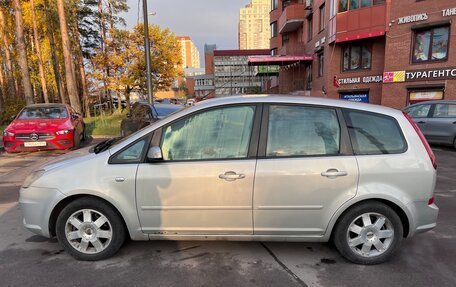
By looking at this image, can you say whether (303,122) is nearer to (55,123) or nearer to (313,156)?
(313,156)

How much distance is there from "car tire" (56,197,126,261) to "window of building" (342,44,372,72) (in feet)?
64.8

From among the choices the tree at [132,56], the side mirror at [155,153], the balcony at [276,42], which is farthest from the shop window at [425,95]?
the balcony at [276,42]

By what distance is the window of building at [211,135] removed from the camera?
3.44 metres

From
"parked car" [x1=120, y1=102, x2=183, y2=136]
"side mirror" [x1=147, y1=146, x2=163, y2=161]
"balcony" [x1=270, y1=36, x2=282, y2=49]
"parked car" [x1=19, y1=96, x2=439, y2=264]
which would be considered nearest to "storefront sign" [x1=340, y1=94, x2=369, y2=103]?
"parked car" [x1=120, y1=102, x2=183, y2=136]

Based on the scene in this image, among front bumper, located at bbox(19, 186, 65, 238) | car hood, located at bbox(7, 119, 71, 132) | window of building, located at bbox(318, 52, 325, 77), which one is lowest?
front bumper, located at bbox(19, 186, 65, 238)

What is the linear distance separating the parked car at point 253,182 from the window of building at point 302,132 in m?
0.01

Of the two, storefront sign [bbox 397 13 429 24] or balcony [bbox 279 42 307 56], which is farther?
balcony [bbox 279 42 307 56]

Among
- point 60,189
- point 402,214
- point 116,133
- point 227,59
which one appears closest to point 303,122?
point 402,214

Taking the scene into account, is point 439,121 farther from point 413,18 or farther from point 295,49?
point 295,49

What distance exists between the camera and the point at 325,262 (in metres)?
3.53

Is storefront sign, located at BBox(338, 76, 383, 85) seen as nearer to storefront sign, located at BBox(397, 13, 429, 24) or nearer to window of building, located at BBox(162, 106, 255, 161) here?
storefront sign, located at BBox(397, 13, 429, 24)

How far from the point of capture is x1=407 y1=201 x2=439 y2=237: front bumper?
3410 millimetres

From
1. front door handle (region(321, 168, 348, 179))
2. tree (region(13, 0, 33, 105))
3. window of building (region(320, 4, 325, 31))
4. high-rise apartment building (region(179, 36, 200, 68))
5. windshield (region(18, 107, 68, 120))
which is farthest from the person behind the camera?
high-rise apartment building (region(179, 36, 200, 68))

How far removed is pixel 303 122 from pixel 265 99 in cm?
46
